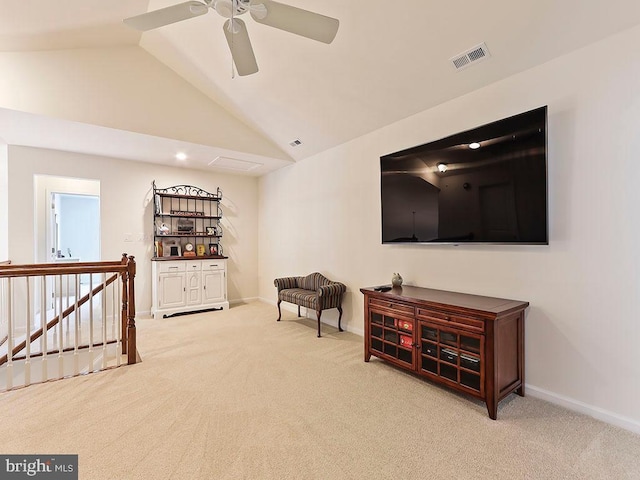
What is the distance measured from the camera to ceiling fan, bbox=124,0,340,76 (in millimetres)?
1889

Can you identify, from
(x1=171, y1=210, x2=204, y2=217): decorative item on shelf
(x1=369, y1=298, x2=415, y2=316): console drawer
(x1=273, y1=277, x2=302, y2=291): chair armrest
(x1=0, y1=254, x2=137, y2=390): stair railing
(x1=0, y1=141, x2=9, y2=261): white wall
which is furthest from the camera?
(x1=171, y1=210, x2=204, y2=217): decorative item on shelf

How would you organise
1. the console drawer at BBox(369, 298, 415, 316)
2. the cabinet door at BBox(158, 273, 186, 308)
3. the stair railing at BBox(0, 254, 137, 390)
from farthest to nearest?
the cabinet door at BBox(158, 273, 186, 308) < the console drawer at BBox(369, 298, 415, 316) < the stair railing at BBox(0, 254, 137, 390)

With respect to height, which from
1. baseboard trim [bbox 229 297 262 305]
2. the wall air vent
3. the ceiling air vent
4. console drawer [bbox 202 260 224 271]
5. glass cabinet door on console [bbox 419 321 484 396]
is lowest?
baseboard trim [bbox 229 297 262 305]

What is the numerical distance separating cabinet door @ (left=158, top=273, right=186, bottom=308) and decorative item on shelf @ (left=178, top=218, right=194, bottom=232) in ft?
2.93

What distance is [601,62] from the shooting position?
7.29ft

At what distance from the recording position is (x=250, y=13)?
6.41 ft

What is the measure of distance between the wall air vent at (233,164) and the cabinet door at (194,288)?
1.93 m

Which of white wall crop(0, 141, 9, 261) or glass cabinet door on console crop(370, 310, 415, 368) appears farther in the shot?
white wall crop(0, 141, 9, 261)

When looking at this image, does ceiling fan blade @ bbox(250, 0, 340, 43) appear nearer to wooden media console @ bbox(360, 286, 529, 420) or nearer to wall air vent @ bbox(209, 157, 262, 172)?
wooden media console @ bbox(360, 286, 529, 420)

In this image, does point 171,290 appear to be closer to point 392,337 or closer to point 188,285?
point 188,285

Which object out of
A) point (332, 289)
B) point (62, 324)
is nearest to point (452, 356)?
point (332, 289)

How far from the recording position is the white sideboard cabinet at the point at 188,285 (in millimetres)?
5121

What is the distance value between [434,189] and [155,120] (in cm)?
357

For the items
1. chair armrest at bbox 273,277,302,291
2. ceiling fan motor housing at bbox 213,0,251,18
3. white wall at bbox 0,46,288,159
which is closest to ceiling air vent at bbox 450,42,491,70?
ceiling fan motor housing at bbox 213,0,251,18
